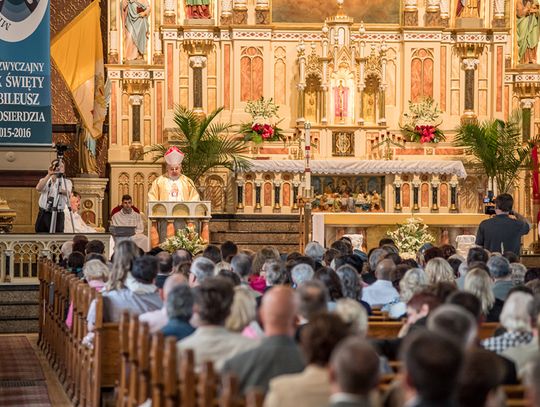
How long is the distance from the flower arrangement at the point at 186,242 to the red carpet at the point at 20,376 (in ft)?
8.05

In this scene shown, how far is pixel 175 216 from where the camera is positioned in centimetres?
1909

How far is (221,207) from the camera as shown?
2402 centimetres

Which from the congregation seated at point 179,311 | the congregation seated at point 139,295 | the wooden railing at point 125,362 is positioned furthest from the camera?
the congregation seated at point 139,295

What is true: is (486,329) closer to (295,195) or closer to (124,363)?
(124,363)

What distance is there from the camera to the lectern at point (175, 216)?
19.1m

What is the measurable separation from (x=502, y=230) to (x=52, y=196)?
638 centimetres

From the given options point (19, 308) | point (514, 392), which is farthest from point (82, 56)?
point (514, 392)

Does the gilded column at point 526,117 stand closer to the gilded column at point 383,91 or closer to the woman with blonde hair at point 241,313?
the gilded column at point 383,91

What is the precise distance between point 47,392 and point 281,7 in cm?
1474

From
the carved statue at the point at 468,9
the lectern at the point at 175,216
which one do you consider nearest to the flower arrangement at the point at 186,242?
the lectern at the point at 175,216

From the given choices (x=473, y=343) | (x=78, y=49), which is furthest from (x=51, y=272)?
(x=473, y=343)

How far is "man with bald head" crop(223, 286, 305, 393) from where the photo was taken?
5520 mm

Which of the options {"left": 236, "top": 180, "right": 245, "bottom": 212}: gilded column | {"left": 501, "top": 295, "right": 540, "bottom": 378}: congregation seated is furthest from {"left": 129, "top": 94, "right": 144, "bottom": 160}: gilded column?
{"left": 501, "top": 295, "right": 540, "bottom": 378}: congregation seated

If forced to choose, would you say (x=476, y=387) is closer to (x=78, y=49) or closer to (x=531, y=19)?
(x=78, y=49)
